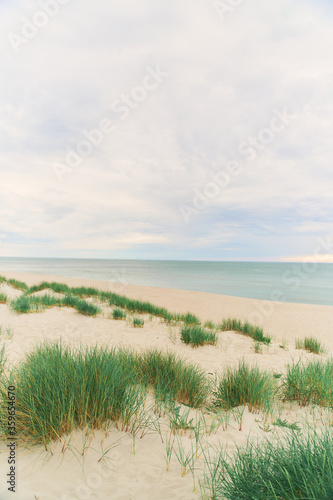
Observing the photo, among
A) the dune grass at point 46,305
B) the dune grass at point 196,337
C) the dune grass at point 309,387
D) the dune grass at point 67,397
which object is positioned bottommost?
the dune grass at point 196,337

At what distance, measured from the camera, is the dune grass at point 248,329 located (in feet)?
29.3

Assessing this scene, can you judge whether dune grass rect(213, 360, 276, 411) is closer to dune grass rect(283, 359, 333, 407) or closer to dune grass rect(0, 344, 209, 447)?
dune grass rect(283, 359, 333, 407)

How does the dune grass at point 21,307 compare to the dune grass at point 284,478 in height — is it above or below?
below

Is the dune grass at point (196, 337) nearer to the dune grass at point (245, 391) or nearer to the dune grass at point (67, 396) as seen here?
the dune grass at point (245, 391)

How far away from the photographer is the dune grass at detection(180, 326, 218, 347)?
7.46 meters

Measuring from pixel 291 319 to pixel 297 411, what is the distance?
11979mm

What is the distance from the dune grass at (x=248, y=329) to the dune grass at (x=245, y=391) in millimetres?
5374

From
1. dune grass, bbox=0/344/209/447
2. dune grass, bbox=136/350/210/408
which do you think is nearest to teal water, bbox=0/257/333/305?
dune grass, bbox=136/350/210/408

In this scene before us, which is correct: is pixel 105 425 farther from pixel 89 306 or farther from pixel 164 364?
pixel 89 306

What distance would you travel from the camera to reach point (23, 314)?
8.75 metres

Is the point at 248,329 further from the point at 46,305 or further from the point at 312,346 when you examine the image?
the point at 46,305

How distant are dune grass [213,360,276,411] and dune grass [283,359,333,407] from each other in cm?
33

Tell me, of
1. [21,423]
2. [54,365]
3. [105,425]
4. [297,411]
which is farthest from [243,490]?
[297,411]

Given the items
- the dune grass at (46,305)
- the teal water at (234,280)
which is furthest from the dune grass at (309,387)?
the teal water at (234,280)
